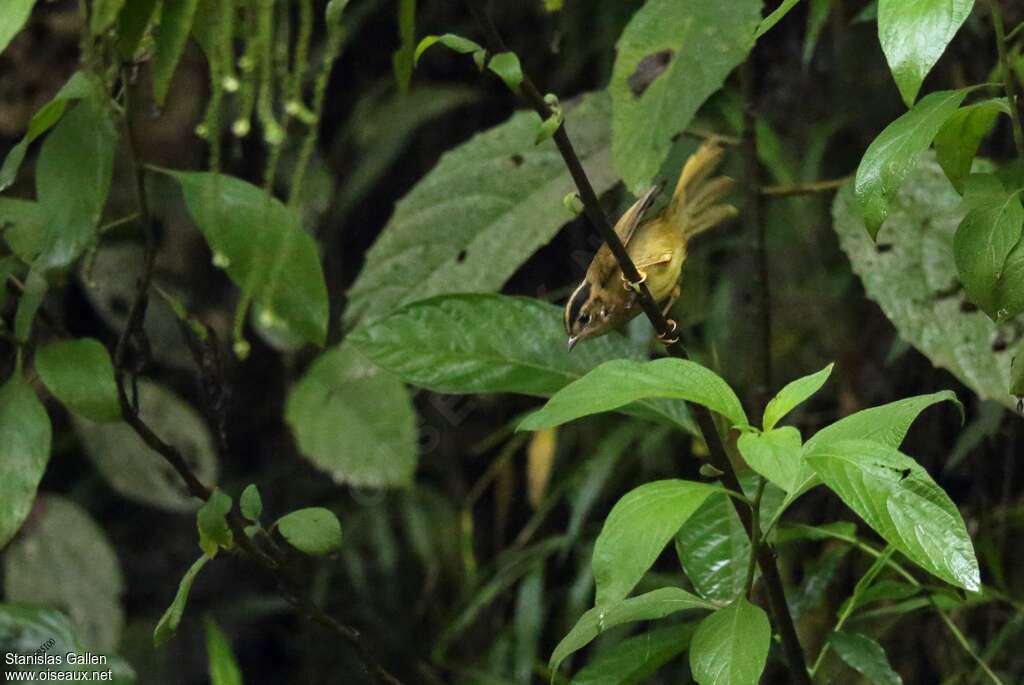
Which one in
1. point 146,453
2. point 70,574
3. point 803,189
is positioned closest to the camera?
point 803,189

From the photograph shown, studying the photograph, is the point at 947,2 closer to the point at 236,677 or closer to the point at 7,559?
the point at 236,677

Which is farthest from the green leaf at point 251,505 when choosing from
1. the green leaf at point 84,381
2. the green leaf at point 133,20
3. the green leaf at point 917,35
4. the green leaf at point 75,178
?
the green leaf at point 917,35

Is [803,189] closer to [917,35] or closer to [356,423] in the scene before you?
[917,35]

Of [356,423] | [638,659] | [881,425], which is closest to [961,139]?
[881,425]

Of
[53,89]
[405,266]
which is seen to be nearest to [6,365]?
[53,89]

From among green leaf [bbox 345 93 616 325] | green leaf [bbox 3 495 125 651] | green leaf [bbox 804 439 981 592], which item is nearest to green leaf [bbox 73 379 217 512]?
green leaf [bbox 3 495 125 651]

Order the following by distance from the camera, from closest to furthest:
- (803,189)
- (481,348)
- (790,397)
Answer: (790,397) → (481,348) → (803,189)

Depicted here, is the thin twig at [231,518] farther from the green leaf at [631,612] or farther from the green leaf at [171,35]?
the green leaf at [631,612]
